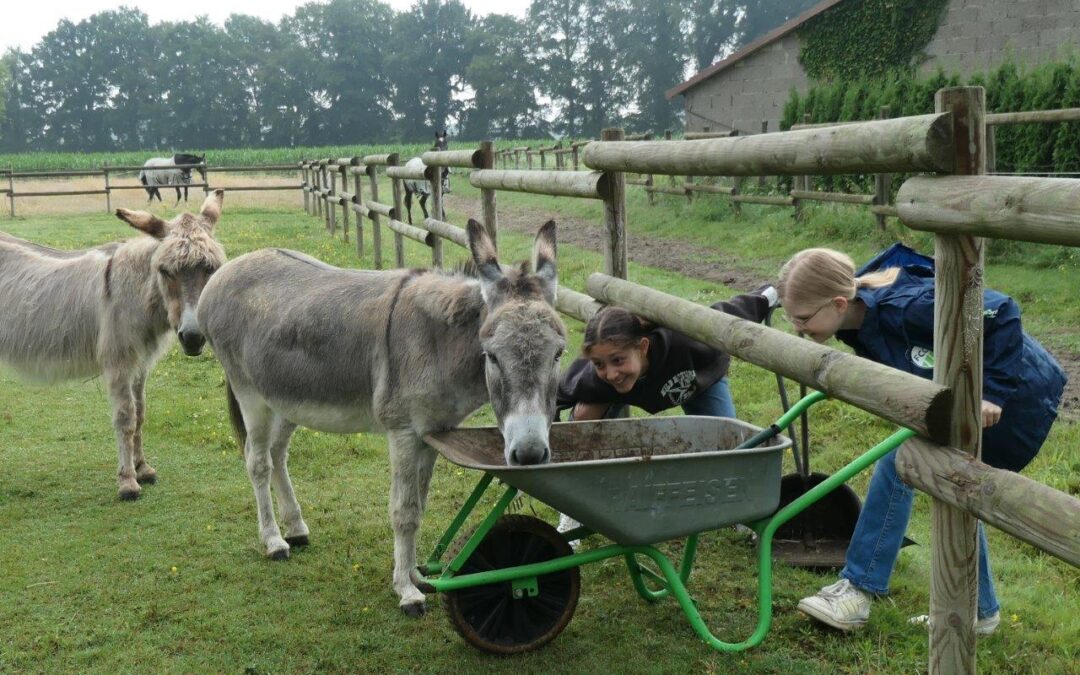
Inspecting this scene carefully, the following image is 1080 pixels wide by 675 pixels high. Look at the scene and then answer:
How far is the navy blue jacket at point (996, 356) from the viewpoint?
9.38 feet

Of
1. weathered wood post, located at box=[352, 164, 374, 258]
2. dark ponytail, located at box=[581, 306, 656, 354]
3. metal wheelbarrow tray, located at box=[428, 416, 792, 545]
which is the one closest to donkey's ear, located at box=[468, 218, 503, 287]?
dark ponytail, located at box=[581, 306, 656, 354]

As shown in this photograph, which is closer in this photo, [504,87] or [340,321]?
[340,321]

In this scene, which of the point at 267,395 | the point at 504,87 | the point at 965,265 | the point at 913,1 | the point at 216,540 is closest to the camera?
the point at 965,265

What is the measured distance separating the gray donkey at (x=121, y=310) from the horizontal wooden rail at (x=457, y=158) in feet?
5.86

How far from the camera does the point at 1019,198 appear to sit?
79.9 inches

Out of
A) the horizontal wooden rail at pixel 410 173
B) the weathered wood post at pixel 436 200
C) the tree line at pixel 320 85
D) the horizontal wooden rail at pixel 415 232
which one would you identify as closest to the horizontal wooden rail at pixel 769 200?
the horizontal wooden rail at pixel 415 232

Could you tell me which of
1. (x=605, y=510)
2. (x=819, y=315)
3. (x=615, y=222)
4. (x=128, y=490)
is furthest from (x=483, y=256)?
(x=128, y=490)

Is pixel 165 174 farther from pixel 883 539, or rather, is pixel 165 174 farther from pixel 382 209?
pixel 883 539

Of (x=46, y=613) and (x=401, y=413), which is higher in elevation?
(x=401, y=413)

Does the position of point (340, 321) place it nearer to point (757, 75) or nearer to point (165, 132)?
point (757, 75)

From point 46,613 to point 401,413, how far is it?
1.92 metres

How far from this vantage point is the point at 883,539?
134 inches

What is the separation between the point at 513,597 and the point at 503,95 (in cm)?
8785

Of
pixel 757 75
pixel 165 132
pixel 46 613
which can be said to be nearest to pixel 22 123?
pixel 165 132
